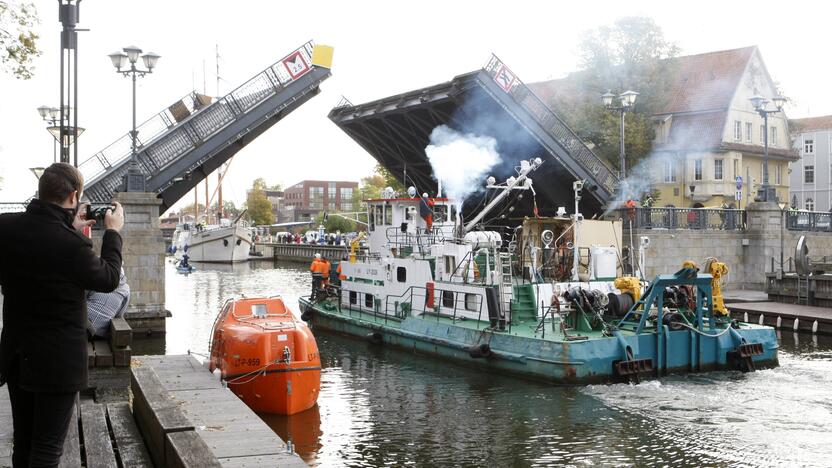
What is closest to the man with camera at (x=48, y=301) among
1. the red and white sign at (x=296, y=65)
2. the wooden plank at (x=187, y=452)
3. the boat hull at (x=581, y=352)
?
the wooden plank at (x=187, y=452)

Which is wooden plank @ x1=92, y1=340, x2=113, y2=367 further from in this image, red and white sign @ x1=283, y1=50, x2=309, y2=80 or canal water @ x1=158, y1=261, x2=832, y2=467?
red and white sign @ x1=283, y1=50, x2=309, y2=80

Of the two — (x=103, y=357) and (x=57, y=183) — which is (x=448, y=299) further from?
(x=57, y=183)

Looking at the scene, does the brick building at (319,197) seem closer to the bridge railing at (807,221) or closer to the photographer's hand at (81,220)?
the bridge railing at (807,221)

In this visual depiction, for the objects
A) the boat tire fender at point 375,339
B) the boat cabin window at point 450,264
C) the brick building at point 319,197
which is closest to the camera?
the boat cabin window at point 450,264

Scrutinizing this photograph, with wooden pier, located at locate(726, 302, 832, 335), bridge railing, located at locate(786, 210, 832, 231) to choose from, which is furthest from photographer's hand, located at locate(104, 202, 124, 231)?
bridge railing, located at locate(786, 210, 832, 231)

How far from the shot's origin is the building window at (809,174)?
63844 millimetres

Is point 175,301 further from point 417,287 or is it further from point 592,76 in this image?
point 592,76

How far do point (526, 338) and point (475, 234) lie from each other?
4.48 metres

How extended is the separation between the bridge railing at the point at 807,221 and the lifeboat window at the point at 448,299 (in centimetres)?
2163

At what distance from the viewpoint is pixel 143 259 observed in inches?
900

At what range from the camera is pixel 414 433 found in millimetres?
13328

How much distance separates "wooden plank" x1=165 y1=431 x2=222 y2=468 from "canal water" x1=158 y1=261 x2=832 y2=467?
20.3 ft

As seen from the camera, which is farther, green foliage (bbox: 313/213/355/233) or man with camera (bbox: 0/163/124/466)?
green foliage (bbox: 313/213/355/233)

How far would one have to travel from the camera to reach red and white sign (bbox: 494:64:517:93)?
26188mm
